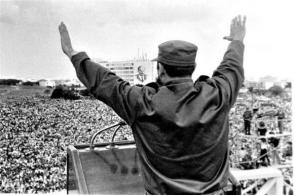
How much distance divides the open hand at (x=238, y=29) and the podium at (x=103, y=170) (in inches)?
13.7

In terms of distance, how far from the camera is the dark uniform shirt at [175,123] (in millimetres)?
650

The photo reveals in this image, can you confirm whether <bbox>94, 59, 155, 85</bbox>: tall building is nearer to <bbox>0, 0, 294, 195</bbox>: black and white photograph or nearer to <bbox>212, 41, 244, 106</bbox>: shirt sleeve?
<bbox>0, 0, 294, 195</bbox>: black and white photograph

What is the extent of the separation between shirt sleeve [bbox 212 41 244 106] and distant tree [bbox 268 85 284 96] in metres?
2.60

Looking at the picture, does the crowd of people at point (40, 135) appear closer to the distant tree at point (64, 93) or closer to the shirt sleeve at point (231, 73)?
the distant tree at point (64, 93)

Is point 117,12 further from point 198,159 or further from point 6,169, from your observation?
point 198,159

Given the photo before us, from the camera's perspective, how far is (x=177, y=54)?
2.25 ft

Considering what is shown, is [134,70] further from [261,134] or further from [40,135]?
[261,134]

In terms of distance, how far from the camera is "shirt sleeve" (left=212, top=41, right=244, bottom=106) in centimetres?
70

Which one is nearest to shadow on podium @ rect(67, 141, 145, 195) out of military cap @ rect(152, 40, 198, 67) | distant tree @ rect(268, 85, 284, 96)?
military cap @ rect(152, 40, 198, 67)

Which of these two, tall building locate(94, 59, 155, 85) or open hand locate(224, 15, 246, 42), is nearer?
open hand locate(224, 15, 246, 42)

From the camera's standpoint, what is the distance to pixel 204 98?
0.66m

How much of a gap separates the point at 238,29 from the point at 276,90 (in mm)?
2659

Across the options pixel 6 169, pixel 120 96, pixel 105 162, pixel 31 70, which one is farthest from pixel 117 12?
pixel 120 96

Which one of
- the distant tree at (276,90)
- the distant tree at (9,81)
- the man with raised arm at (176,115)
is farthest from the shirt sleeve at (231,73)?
the distant tree at (276,90)
